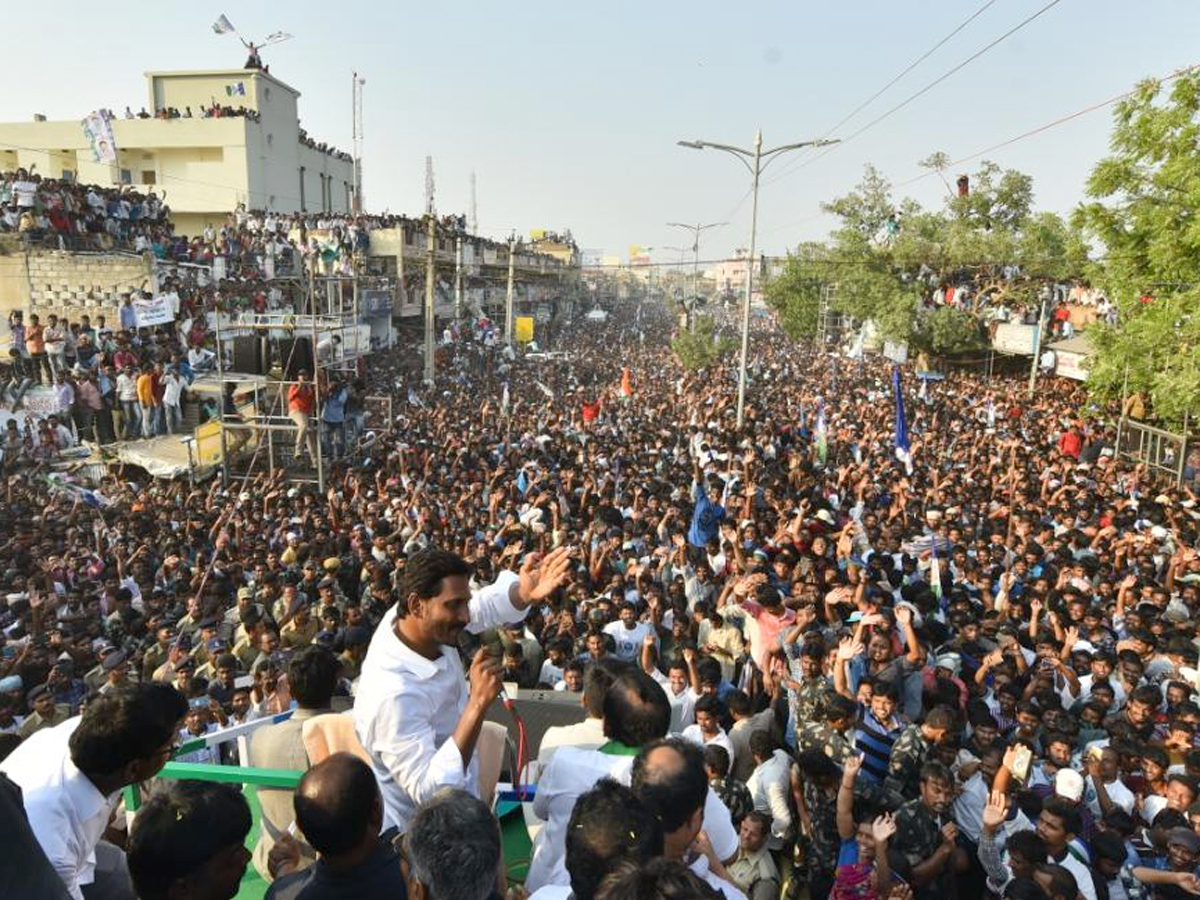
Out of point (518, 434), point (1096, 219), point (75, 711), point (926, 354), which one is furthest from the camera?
point (926, 354)

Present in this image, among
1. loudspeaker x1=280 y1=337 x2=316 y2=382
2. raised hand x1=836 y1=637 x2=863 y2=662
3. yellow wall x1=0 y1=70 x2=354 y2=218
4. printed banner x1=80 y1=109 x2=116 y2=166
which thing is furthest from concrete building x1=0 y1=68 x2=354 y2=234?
raised hand x1=836 y1=637 x2=863 y2=662

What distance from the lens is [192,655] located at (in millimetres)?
6531

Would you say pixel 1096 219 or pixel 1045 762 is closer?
pixel 1045 762

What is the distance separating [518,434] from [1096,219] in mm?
10084

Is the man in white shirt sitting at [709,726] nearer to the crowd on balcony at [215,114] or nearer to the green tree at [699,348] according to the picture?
the green tree at [699,348]

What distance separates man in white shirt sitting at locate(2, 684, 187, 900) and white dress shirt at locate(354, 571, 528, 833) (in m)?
0.51

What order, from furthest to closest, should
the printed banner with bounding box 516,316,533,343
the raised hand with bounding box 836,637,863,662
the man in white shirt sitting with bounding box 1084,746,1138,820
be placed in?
the printed banner with bounding box 516,316,533,343, the raised hand with bounding box 836,637,863,662, the man in white shirt sitting with bounding box 1084,746,1138,820

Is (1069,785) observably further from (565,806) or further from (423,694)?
(423,694)

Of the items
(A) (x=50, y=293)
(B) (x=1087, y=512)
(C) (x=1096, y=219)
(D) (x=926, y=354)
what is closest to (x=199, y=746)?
(B) (x=1087, y=512)

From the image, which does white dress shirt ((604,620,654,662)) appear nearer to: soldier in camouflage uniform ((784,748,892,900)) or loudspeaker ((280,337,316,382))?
soldier in camouflage uniform ((784,748,892,900))

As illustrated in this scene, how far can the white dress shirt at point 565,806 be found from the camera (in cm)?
241

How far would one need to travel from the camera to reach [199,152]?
32.8m

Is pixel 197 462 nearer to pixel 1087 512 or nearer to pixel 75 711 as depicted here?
pixel 75 711

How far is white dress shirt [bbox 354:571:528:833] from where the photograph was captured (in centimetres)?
217
